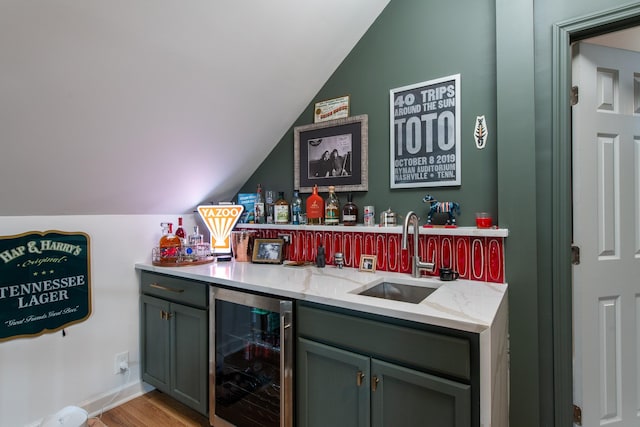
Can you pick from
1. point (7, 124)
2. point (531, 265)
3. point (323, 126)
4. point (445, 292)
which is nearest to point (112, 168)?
point (7, 124)

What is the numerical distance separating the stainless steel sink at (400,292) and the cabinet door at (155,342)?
4.35ft

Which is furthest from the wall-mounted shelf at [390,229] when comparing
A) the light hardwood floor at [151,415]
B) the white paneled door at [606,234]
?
the light hardwood floor at [151,415]

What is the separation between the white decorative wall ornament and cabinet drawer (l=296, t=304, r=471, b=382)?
1059mm

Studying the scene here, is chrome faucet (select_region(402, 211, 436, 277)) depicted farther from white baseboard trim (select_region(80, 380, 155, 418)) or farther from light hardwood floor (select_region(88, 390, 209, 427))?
white baseboard trim (select_region(80, 380, 155, 418))

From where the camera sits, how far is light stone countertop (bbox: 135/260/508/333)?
113cm

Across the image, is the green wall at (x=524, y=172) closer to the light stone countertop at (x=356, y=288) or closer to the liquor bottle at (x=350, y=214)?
the light stone countertop at (x=356, y=288)

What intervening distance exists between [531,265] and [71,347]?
262 centimetres

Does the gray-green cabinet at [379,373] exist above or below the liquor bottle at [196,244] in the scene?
below

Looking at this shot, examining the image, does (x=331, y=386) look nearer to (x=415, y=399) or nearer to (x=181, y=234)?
(x=415, y=399)

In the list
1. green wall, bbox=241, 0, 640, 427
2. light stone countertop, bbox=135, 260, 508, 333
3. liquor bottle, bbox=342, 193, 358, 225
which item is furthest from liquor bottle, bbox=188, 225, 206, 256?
green wall, bbox=241, 0, 640, 427

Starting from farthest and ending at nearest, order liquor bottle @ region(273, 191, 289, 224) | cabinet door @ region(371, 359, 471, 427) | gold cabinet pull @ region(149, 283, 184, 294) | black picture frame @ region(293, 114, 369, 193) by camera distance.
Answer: liquor bottle @ region(273, 191, 289, 224), black picture frame @ region(293, 114, 369, 193), gold cabinet pull @ region(149, 283, 184, 294), cabinet door @ region(371, 359, 471, 427)

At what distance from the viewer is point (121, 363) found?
2.15m

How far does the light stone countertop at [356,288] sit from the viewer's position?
1.13 metres

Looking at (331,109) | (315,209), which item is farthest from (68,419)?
(331,109)
